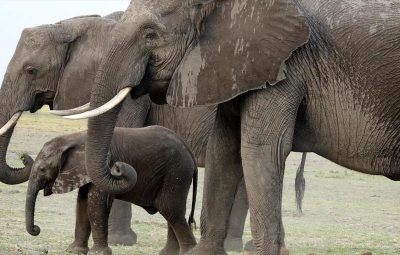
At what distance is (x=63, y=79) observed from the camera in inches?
435

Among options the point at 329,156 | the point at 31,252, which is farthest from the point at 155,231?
the point at 329,156

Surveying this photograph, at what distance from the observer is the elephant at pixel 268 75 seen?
8.02 m

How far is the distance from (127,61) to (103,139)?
19.0 inches

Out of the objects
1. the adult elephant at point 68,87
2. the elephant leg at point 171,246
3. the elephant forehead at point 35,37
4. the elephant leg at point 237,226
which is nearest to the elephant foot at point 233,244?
the elephant leg at point 237,226

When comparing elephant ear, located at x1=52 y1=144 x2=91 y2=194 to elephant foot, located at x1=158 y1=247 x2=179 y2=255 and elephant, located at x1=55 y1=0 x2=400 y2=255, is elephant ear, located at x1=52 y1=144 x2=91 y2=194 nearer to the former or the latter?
elephant foot, located at x1=158 y1=247 x2=179 y2=255

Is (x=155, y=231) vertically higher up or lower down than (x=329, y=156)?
lower down

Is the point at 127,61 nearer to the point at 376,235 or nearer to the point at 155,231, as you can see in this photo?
the point at 155,231

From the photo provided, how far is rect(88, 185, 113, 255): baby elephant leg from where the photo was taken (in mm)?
9648

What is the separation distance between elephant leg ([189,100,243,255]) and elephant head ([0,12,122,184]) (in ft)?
7.72

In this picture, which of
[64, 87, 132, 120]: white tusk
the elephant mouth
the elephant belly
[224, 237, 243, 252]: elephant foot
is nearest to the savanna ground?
[224, 237, 243, 252]: elephant foot

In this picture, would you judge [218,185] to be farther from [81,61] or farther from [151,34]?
[81,61]

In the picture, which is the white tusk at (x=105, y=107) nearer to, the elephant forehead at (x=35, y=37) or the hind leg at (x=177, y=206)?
the hind leg at (x=177, y=206)

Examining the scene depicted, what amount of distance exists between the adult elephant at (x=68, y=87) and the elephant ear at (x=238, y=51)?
106 inches

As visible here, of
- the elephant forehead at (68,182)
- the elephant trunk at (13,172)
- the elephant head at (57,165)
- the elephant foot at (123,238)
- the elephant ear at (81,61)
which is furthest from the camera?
the elephant foot at (123,238)
